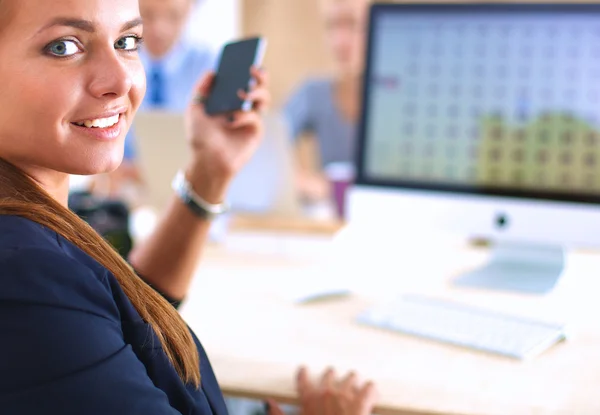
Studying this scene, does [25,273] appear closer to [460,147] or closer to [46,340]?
[46,340]

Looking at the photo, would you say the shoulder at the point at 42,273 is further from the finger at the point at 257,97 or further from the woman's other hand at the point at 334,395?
the finger at the point at 257,97

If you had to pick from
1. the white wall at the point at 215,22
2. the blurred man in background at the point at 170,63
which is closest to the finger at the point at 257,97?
the blurred man in background at the point at 170,63

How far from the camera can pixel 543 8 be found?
1379 mm

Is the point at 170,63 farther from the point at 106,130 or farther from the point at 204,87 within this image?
the point at 106,130

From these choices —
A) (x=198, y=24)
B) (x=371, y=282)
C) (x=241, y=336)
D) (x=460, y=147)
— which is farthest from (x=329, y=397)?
(x=198, y=24)

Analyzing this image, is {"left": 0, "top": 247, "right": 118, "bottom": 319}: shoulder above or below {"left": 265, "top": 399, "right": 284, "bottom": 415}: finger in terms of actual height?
above

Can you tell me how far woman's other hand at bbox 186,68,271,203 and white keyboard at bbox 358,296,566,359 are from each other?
339mm

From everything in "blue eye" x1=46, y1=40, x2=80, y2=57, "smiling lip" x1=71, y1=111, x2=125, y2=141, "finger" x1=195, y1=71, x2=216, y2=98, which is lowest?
"smiling lip" x1=71, y1=111, x2=125, y2=141

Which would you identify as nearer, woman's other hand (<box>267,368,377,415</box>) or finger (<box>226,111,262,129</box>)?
woman's other hand (<box>267,368,377,415</box>)

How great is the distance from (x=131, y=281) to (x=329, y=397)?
34 centimetres

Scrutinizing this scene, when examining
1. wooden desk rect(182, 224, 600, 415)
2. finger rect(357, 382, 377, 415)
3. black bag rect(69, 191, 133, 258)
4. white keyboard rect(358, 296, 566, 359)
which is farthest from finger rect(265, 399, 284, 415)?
black bag rect(69, 191, 133, 258)

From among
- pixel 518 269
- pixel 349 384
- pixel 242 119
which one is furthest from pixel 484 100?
pixel 349 384

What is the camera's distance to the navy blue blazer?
622 millimetres

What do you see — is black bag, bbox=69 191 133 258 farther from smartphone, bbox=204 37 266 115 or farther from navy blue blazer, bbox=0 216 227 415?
navy blue blazer, bbox=0 216 227 415
